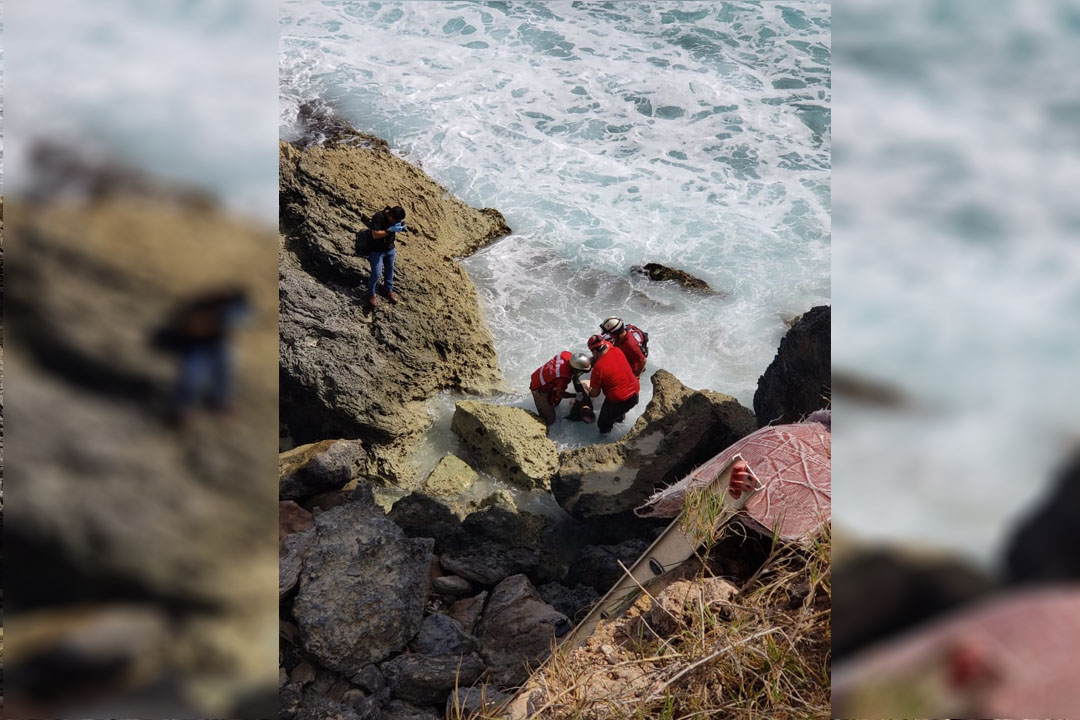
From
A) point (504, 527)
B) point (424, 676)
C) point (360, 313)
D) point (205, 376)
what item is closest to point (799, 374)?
point (504, 527)

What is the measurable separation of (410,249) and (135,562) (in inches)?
212

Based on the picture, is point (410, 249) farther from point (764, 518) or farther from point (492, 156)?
point (764, 518)

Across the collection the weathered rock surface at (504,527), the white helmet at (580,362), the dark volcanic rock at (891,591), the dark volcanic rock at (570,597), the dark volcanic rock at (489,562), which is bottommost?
the dark volcanic rock at (570,597)

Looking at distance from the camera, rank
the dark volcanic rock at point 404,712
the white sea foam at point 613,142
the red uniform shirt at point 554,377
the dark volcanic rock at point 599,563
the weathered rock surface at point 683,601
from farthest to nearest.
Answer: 1. the white sea foam at point 613,142
2. the red uniform shirt at point 554,377
3. the dark volcanic rock at point 599,563
4. the dark volcanic rock at point 404,712
5. the weathered rock surface at point 683,601

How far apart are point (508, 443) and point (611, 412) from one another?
785mm

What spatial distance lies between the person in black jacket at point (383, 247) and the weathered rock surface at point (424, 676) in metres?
2.59

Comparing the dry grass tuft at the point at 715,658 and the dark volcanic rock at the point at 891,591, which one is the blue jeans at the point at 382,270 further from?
the dark volcanic rock at the point at 891,591

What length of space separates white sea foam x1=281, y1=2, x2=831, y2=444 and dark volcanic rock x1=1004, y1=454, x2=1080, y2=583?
5.07 m

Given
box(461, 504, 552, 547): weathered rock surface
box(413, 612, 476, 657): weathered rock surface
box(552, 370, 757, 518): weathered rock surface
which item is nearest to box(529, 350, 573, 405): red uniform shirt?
box(552, 370, 757, 518): weathered rock surface

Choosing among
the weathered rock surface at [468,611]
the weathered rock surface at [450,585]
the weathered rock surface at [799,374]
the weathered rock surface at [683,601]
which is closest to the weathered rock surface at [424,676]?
the weathered rock surface at [468,611]

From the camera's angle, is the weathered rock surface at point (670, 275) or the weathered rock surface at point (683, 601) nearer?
the weathered rock surface at point (683, 601)

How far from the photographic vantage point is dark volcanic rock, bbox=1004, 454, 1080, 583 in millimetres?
570

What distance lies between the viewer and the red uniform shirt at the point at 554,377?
211 inches

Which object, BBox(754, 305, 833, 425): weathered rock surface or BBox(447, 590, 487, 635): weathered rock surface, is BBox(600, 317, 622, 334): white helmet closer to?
BBox(754, 305, 833, 425): weathered rock surface
